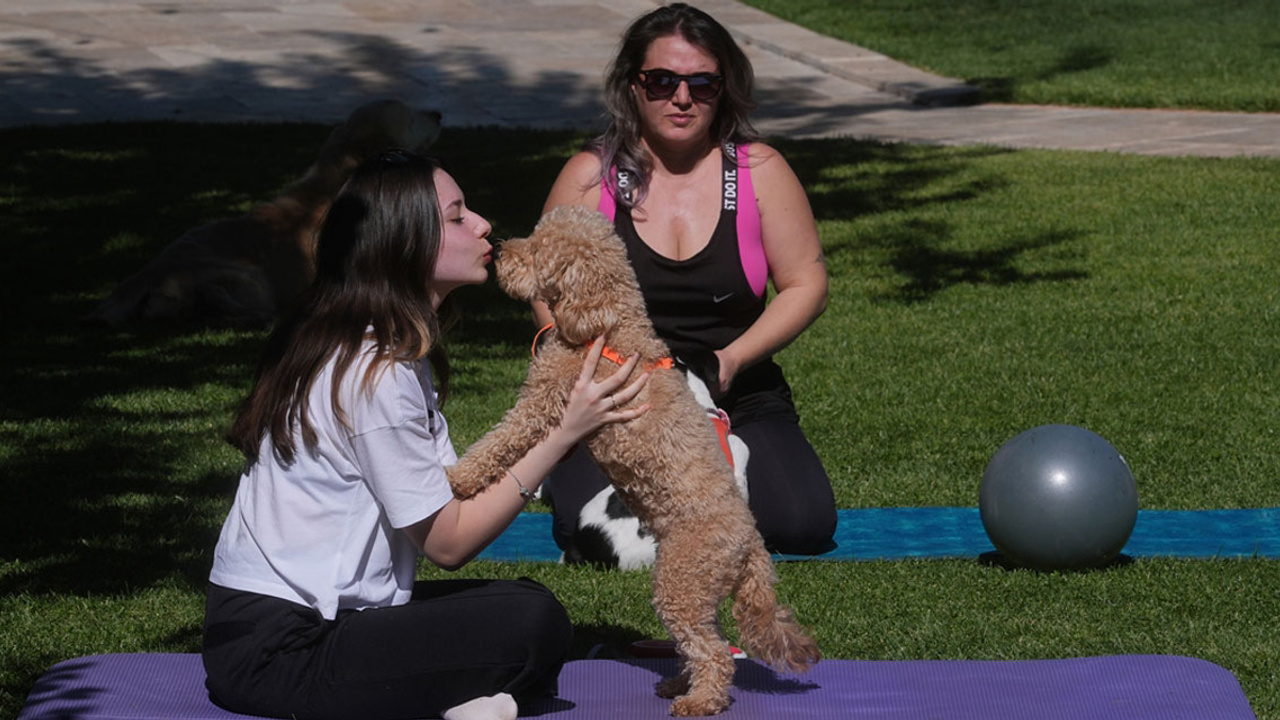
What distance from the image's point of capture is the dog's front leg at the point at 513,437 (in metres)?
3.91

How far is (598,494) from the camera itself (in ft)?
19.0

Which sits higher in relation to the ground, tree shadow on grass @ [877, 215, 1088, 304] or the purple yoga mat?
tree shadow on grass @ [877, 215, 1088, 304]

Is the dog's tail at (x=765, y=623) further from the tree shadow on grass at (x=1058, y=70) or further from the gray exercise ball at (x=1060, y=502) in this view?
the tree shadow on grass at (x=1058, y=70)

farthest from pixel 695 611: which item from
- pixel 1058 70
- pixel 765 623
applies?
pixel 1058 70

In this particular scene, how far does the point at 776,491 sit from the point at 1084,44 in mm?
14081

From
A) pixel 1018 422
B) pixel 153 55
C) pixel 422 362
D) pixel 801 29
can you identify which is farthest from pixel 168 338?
pixel 801 29

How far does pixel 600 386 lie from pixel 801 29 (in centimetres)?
1685

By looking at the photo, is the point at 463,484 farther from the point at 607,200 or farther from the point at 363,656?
the point at 607,200

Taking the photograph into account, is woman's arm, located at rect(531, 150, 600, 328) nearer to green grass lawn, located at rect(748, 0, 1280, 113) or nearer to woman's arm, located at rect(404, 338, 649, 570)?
woman's arm, located at rect(404, 338, 649, 570)

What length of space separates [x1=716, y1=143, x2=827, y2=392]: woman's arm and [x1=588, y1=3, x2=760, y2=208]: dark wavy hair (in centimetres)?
16

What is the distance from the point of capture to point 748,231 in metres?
5.73

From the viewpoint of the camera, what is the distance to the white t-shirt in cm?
373

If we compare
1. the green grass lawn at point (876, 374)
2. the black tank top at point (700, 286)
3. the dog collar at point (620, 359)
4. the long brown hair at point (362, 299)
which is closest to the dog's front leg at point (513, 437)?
the dog collar at point (620, 359)

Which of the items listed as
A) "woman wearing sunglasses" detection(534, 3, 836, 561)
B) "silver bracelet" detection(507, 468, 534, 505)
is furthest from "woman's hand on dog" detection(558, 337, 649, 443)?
"woman wearing sunglasses" detection(534, 3, 836, 561)
